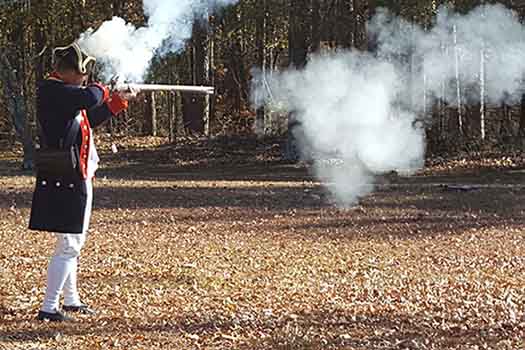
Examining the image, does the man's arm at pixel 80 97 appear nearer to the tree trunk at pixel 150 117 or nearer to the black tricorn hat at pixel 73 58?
the black tricorn hat at pixel 73 58

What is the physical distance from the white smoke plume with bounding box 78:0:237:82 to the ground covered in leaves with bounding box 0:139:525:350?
2.78 meters

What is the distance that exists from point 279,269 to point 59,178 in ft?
14.7

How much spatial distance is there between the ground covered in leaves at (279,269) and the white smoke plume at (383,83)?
4.25 ft

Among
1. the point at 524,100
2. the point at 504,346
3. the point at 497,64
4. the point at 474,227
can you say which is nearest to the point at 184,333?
the point at 504,346

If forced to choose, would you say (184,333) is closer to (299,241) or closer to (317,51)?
(299,241)

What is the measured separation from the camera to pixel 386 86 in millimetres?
21094

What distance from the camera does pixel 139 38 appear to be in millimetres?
13391

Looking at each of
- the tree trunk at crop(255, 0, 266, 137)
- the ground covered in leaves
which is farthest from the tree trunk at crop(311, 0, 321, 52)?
the ground covered in leaves

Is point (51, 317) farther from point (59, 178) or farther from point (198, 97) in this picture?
point (198, 97)

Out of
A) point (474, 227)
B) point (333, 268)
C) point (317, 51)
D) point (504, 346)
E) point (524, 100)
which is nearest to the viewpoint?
point (504, 346)

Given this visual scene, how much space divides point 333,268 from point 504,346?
4919mm

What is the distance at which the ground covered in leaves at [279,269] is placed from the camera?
24.8 ft

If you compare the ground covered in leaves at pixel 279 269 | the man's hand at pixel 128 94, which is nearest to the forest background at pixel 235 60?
the ground covered in leaves at pixel 279 269

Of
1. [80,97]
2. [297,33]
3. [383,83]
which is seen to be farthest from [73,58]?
[297,33]
